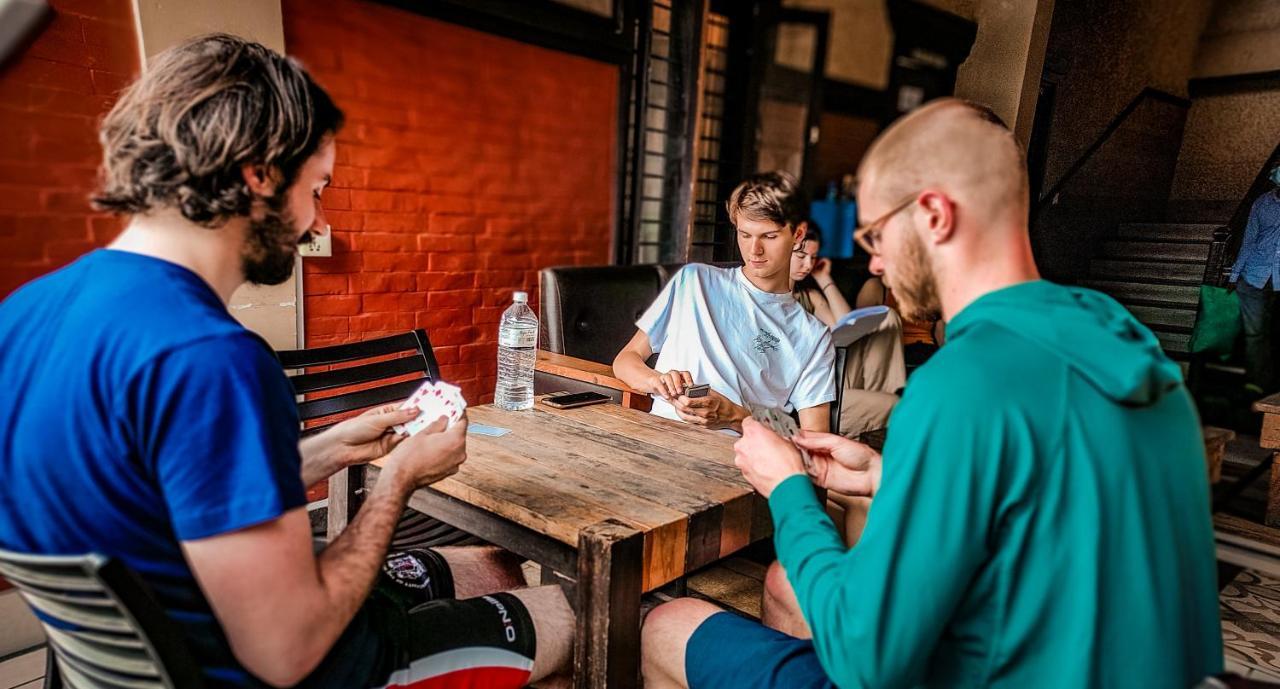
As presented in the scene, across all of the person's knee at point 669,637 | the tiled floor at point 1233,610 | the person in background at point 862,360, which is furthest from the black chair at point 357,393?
the person in background at point 862,360

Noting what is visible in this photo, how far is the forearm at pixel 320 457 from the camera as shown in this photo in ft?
4.10

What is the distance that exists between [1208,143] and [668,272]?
2156mm

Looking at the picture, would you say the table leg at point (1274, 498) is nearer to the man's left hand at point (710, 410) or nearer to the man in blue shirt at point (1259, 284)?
the man in blue shirt at point (1259, 284)

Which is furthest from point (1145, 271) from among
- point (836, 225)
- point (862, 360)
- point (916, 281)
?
point (836, 225)

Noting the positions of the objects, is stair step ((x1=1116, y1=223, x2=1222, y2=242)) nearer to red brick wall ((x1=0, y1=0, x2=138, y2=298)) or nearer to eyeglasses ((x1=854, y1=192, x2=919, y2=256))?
eyeglasses ((x1=854, y1=192, x2=919, y2=256))

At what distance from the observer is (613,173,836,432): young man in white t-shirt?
88.5 inches

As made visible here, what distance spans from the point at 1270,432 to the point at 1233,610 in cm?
91

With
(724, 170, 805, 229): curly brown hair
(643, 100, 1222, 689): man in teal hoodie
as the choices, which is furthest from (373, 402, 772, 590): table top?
(724, 170, 805, 229): curly brown hair

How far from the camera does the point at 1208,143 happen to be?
72.7 inches

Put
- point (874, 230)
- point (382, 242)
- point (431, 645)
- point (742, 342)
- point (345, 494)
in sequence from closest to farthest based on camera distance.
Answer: point (874, 230)
point (431, 645)
point (345, 494)
point (742, 342)
point (382, 242)

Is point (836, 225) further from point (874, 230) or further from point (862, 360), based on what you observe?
point (874, 230)

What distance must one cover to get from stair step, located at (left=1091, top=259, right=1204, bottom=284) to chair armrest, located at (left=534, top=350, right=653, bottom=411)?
1335mm

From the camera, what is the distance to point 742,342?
7.54 feet

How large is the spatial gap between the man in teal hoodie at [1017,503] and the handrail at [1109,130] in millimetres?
1118
